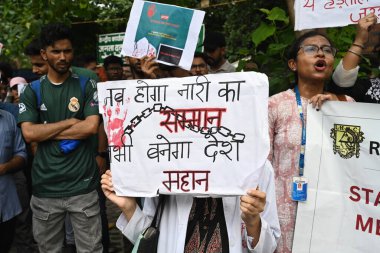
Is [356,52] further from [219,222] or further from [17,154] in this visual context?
[17,154]

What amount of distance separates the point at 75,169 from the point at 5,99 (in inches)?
105

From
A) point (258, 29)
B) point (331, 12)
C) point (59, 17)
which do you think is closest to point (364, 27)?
point (331, 12)

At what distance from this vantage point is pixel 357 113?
2.60m

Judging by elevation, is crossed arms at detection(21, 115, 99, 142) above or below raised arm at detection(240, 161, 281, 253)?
above

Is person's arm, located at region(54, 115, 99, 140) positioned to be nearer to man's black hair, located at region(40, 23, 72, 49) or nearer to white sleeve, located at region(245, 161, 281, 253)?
man's black hair, located at region(40, 23, 72, 49)

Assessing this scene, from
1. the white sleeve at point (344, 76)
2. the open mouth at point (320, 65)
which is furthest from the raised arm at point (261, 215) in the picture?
the white sleeve at point (344, 76)

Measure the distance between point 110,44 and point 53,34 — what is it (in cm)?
581

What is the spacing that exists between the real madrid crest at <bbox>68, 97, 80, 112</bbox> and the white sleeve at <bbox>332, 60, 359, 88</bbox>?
1.88 meters

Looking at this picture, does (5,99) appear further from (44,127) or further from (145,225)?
(145,225)

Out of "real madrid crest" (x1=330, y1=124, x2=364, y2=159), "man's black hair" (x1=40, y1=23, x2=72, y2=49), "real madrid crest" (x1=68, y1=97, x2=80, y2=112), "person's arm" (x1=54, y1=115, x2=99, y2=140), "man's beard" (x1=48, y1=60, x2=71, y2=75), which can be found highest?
"man's black hair" (x1=40, y1=23, x2=72, y2=49)

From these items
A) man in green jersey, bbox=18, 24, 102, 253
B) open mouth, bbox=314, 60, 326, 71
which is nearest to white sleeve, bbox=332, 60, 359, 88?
open mouth, bbox=314, 60, 326, 71

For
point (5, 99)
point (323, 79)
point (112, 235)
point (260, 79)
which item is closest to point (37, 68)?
point (5, 99)

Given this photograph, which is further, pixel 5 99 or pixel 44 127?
pixel 5 99

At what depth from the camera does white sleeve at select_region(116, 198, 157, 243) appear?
6.92 feet
